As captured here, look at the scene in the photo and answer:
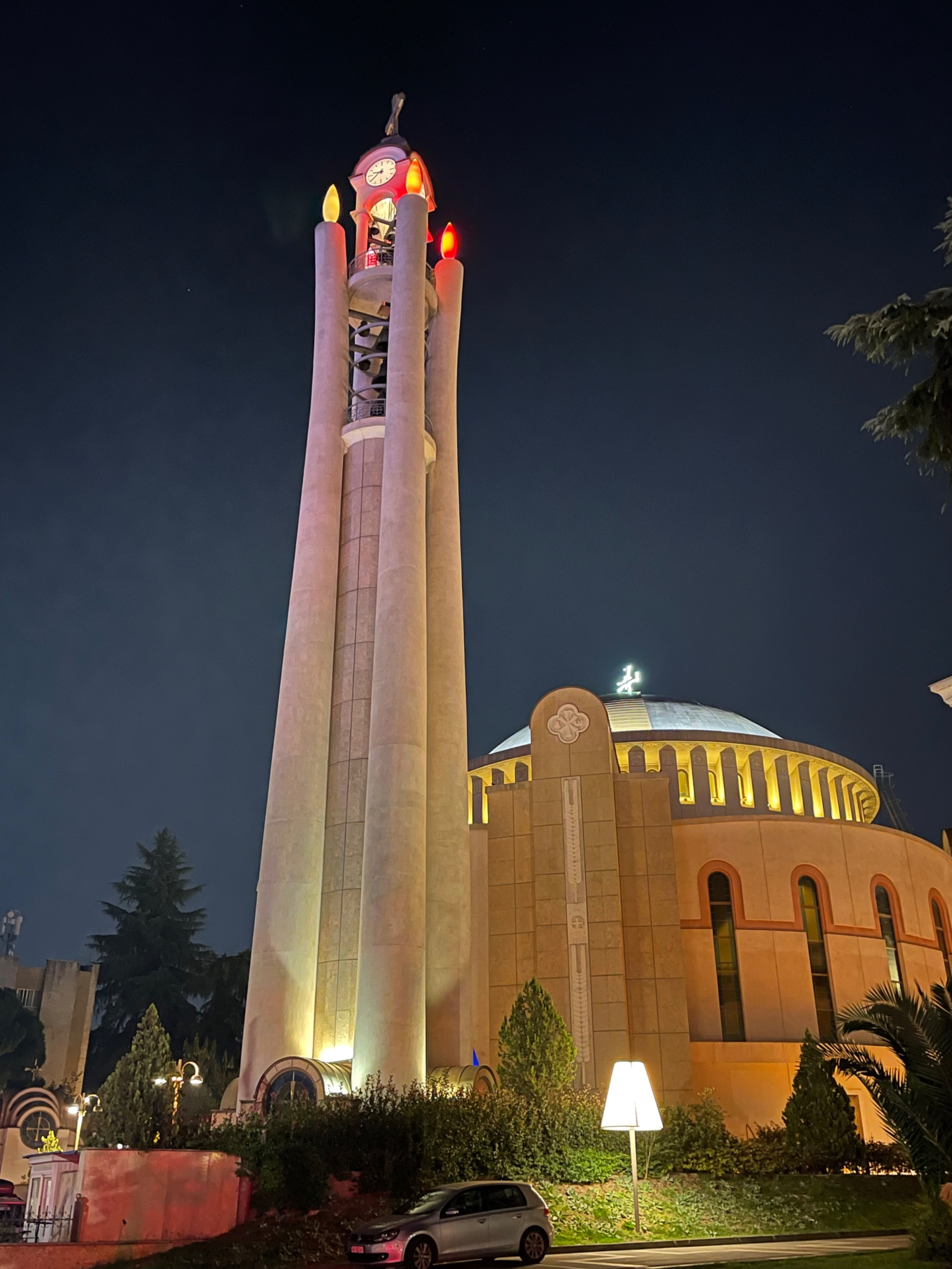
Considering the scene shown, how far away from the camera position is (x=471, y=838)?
33.8 meters

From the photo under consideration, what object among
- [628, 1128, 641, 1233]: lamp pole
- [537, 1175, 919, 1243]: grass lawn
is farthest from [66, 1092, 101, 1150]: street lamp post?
[628, 1128, 641, 1233]: lamp pole

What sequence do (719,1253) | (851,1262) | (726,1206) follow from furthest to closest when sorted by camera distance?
1. (726,1206)
2. (719,1253)
3. (851,1262)

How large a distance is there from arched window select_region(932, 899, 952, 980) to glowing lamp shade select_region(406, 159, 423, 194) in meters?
28.4

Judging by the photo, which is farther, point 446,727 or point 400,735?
point 446,727

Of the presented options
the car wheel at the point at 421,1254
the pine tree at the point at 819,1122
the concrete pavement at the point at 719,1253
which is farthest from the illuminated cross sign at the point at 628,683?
the car wheel at the point at 421,1254

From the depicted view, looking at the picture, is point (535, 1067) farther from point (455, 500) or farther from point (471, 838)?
point (455, 500)

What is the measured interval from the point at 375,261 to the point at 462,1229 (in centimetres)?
2718

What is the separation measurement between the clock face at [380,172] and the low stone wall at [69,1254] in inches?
1172

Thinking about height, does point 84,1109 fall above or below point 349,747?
below

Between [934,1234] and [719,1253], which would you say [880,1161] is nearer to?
[719,1253]

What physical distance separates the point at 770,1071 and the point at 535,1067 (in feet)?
31.4

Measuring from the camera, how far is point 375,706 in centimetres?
2644

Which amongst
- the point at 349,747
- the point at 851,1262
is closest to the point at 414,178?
the point at 349,747

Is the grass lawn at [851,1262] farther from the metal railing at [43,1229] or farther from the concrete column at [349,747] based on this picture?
the concrete column at [349,747]
